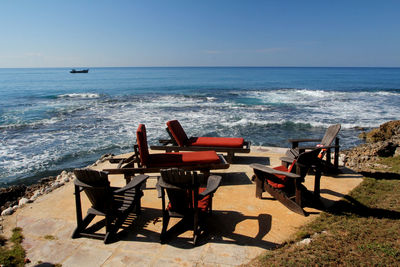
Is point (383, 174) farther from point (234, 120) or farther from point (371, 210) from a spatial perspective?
point (234, 120)

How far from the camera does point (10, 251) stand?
4.13m

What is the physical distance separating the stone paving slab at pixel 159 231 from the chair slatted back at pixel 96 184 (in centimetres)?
68

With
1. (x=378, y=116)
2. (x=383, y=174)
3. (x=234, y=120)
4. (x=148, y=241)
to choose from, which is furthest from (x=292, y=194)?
(x=378, y=116)

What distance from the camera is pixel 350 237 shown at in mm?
4086

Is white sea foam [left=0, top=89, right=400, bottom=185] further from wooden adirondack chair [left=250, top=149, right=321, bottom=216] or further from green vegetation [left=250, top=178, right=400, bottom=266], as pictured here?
green vegetation [left=250, top=178, right=400, bottom=266]

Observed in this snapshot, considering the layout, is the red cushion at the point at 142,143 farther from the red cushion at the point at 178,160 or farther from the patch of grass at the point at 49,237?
the patch of grass at the point at 49,237

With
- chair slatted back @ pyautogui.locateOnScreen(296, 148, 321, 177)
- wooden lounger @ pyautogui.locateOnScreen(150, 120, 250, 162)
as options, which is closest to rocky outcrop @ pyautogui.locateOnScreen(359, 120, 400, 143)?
wooden lounger @ pyautogui.locateOnScreen(150, 120, 250, 162)

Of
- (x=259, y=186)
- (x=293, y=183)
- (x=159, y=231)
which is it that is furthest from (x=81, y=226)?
(x=293, y=183)

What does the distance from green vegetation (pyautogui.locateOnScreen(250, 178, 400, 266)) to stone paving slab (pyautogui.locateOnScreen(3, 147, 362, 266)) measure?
264mm

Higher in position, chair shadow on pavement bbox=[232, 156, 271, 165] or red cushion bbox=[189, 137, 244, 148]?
red cushion bbox=[189, 137, 244, 148]

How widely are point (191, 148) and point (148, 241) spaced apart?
161 inches

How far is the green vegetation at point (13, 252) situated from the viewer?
12.7 feet

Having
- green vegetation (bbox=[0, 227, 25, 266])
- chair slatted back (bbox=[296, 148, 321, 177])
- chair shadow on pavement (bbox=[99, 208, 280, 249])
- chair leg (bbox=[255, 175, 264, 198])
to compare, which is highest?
chair slatted back (bbox=[296, 148, 321, 177])

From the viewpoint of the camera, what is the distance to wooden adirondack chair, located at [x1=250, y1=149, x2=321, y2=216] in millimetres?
5074
